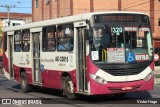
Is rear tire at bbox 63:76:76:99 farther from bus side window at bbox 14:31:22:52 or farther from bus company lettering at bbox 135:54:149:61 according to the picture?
bus side window at bbox 14:31:22:52

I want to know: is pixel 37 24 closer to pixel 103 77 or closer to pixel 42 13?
pixel 103 77

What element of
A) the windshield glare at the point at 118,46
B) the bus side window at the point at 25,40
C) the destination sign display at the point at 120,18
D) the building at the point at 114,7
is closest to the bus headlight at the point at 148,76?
the windshield glare at the point at 118,46

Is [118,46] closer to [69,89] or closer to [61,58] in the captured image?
[69,89]

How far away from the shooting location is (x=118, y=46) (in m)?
13.4

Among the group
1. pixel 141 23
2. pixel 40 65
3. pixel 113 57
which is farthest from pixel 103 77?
pixel 40 65

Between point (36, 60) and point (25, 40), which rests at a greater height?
point (25, 40)

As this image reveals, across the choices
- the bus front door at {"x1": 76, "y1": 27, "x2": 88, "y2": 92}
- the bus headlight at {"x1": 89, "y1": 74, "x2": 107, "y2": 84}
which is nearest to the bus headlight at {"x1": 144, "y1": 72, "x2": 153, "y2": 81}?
the bus headlight at {"x1": 89, "y1": 74, "x2": 107, "y2": 84}

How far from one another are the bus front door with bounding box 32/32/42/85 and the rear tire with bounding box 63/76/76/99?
2567 mm

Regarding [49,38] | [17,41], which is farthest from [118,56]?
[17,41]

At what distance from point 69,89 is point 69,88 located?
0.04 m

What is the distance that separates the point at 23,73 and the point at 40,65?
85.6 inches

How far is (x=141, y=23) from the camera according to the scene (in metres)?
14.0

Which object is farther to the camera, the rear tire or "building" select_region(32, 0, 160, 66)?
"building" select_region(32, 0, 160, 66)

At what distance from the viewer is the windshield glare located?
43.3 ft
